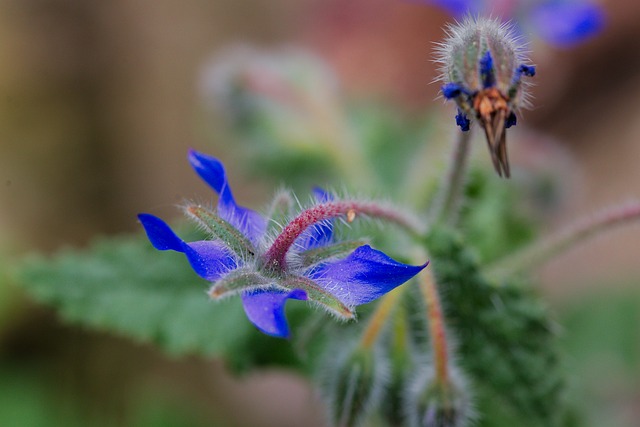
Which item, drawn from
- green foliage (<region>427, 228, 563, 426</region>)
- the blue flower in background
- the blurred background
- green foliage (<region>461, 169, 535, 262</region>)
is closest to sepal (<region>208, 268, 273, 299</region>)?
green foliage (<region>427, 228, 563, 426</region>)

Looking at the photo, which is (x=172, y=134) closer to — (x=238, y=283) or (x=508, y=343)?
(x=508, y=343)

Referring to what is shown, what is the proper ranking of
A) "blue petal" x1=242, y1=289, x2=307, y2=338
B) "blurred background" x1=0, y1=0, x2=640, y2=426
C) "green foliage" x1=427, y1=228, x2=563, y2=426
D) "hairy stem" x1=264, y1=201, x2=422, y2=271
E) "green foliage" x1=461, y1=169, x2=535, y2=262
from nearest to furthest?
"blue petal" x1=242, y1=289, x2=307, y2=338
"hairy stem" x1=264, y1=201, x2=422, y2=271
"green foliage" x1=427, y1=228, x2=563, y2=426
"green foliage" x1=461, y1=169, x2=535, y2=262
"blurred background" x1=0, y1=0, x2=640, y2=426

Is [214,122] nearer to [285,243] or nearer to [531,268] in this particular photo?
[531,268]

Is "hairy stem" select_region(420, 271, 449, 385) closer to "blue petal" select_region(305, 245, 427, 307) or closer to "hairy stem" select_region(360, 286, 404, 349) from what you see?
"hairy stem" select_region(360, 286, 404, 349)

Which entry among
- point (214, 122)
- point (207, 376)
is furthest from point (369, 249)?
point (207, 376)

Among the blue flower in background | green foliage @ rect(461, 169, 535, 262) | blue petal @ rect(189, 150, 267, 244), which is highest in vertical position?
the blue flower in background
